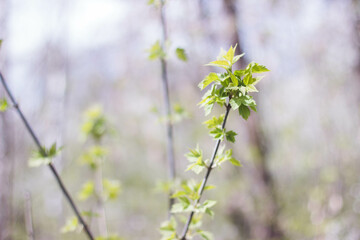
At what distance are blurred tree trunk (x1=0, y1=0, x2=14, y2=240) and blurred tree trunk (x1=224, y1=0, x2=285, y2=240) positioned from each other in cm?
311

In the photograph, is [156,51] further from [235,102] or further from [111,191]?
[111,191]

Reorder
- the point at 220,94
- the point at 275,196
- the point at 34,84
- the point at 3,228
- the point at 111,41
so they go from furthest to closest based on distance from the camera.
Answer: the point at 111,41 < the point at 275,196 < the point at 34,84 < the point at 3,228 < the point at 220,94

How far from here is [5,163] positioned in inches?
107

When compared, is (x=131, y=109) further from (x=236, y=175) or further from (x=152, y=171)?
(x=236, y=175)

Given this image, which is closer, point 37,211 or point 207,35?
point 207,35

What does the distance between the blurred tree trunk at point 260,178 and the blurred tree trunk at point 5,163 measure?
3.11 meters

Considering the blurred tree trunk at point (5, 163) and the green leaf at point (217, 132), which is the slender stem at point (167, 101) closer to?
the green leaf at point (217, 132)

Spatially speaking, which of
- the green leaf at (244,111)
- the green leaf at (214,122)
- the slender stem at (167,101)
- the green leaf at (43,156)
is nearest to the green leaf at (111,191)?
the slender stem at (167,101)

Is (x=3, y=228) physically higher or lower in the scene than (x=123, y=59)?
lower

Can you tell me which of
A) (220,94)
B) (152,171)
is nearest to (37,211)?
(152,171)

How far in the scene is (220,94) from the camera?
35.4 inches

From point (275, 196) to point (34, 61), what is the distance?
4.41 m

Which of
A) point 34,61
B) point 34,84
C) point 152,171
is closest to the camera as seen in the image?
point 34,84

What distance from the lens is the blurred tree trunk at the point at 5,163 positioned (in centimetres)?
261
